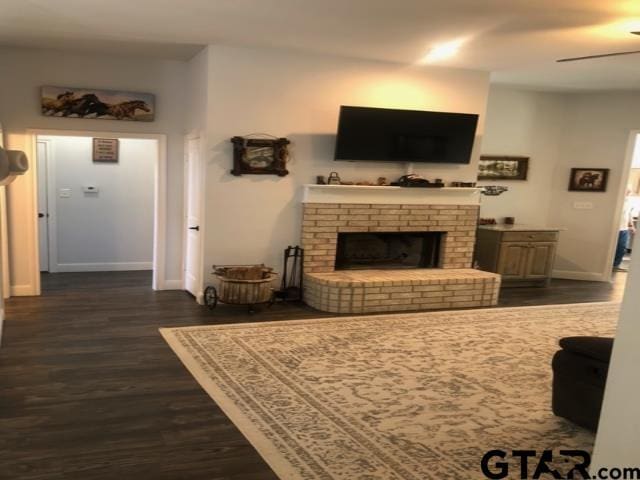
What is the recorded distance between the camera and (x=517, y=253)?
721 cm

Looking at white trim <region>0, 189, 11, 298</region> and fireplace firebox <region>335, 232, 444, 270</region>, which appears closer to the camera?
white trim <region>0, 189, 11, 298</region>

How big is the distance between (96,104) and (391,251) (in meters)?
3.74

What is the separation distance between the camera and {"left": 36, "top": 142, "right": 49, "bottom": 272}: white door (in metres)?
6.80

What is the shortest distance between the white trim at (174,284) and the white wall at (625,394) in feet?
18.1

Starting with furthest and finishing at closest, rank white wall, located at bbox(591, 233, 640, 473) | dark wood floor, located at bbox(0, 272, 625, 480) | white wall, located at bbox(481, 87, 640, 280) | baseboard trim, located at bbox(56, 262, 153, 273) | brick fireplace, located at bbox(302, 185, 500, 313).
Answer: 1. white wall, located at bbox(481, 87, 640, 280)
2. baseboard trim, located at bbox(56, 262, 153, 273)
3. brick fireplace, located at bbox(302, 185, 500, 313)
4. dark wood floor, located at bbox(0, 272, 625, 480)
5. white wall, located at bbox(591, 233, 640, 473)

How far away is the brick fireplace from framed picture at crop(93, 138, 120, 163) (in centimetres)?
302

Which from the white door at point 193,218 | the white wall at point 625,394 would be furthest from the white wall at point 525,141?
the white wall at point 625,394

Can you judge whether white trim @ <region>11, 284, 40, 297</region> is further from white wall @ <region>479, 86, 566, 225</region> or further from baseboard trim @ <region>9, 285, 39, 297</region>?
white wall @ <region>479, 86, 566, 225</region>

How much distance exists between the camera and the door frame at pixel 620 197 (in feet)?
24.9

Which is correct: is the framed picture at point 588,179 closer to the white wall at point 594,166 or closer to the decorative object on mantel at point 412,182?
the white wall at point 594,166

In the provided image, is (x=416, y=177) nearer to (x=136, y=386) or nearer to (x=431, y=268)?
(x=431, y=268)

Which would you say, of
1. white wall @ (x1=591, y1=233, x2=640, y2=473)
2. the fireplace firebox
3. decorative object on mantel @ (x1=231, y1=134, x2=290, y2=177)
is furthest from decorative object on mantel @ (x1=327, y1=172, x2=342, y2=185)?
white wall @ (x1=591, y1=233, x2=640, y2=473)

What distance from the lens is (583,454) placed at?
2898mm

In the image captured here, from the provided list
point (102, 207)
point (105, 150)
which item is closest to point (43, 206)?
point (102, 207)
